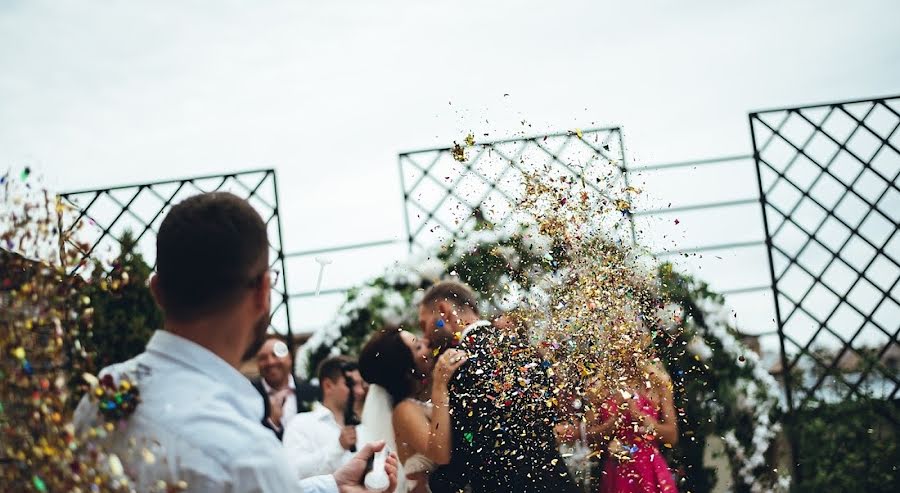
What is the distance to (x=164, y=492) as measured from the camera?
1.15 m

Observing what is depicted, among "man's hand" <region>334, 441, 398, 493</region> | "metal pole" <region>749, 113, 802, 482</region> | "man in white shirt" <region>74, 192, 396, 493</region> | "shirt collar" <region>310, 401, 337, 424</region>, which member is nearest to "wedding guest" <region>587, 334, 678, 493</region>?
"man's hand" <region>334, 441, 398, 493</region>

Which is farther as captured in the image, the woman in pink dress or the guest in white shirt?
the guest in white shirt

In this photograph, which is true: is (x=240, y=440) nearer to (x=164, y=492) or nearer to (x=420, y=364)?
(x=164, y=492)

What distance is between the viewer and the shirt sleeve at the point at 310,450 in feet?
13.5

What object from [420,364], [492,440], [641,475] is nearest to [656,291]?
[492,440]

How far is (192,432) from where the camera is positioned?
3.91 feet

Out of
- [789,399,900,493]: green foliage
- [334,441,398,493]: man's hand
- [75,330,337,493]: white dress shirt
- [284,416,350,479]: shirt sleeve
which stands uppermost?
[75,330,337,493]: white dress shirt

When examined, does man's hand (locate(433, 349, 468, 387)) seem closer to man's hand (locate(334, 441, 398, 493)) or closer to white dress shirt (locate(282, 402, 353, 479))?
man's hand (locate(334, 441, 398, 493))

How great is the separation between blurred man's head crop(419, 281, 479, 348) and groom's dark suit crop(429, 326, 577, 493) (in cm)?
20

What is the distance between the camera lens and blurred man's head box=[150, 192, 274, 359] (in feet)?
4.34

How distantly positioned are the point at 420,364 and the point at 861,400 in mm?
3424

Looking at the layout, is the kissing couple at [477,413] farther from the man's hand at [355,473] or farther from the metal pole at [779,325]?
the metal pole at [779,325]

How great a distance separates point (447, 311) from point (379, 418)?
100 centimetres

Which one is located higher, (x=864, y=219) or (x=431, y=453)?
(x=864, y=219)
